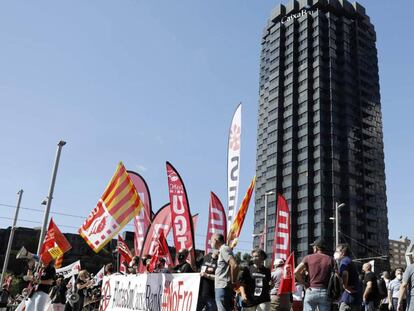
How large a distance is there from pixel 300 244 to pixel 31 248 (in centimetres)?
4832

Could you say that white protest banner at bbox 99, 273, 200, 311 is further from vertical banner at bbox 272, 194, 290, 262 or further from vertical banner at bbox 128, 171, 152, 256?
vertical banner at bbox 272, 194, 290, 262

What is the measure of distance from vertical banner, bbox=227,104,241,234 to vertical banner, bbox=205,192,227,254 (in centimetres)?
102

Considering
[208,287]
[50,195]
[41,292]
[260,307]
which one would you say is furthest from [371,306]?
[50,195]

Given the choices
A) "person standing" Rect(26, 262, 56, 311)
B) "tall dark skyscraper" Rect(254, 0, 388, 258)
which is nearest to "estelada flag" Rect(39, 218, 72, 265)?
"person standing" Rect(26, 262, 56, 311)

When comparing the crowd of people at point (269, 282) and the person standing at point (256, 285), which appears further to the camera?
the person standing at point (256, 285)

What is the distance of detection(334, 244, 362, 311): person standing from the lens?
24.6 feet

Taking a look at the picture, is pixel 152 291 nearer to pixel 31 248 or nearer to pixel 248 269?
pixel 248 269

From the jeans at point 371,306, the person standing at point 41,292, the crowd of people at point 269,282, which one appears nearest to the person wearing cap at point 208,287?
the crowd of people at point 269,282

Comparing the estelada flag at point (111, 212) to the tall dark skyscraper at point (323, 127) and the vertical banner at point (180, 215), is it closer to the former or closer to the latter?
the vertical banner at point (180, 215)

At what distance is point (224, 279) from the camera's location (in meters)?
7.85

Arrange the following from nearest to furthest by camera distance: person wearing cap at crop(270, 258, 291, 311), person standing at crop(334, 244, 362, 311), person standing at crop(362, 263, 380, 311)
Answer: person standing at crop(334, 244, 362, 311), person wearing cap at crop(270, 258, 291, 311), person standing at crop(362, 263, 380, 311)

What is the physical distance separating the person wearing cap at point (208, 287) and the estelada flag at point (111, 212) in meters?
5.01

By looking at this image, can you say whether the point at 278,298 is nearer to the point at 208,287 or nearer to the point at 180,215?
the point at 208,287

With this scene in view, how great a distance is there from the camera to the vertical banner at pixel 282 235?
54.2 ft
